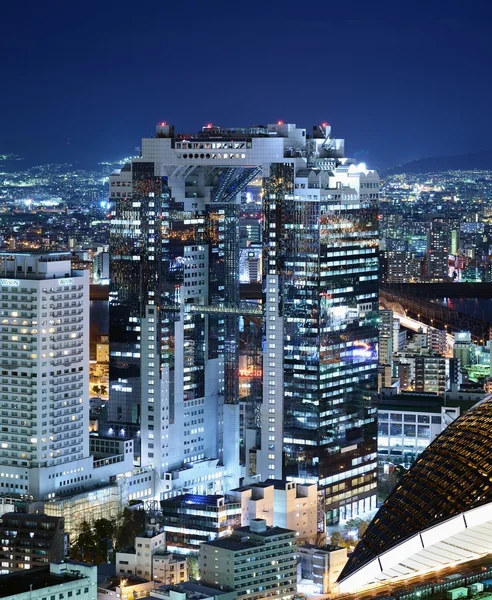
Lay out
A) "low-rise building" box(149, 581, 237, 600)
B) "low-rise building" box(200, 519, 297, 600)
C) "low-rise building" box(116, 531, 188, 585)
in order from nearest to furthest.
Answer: "low-rise building" box(149, 581, 237, 600)
"low-rise building" box(200, 519, 297, 600)
"low-rise building" box(116, 531, 188, 585)

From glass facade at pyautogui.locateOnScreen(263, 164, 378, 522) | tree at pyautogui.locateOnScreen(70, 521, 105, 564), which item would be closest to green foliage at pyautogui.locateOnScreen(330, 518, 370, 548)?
glass facade at pyautogui.locateOnScreen(263, 164, 378, 522)

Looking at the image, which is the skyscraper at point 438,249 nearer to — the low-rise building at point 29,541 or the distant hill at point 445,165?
the distant hill at point 445,165

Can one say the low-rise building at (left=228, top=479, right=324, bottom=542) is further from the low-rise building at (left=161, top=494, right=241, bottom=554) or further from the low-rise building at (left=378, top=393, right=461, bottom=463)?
the low-rise building at (left=378, top=393, right=461, bottom=463)

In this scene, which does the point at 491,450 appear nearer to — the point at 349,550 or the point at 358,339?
the point at 349,550

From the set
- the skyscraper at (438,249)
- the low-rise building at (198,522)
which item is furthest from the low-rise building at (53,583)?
the skyscraper at (438,249)

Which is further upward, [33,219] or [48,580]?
[33,219]

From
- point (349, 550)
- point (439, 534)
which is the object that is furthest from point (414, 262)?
point (439, 534)
